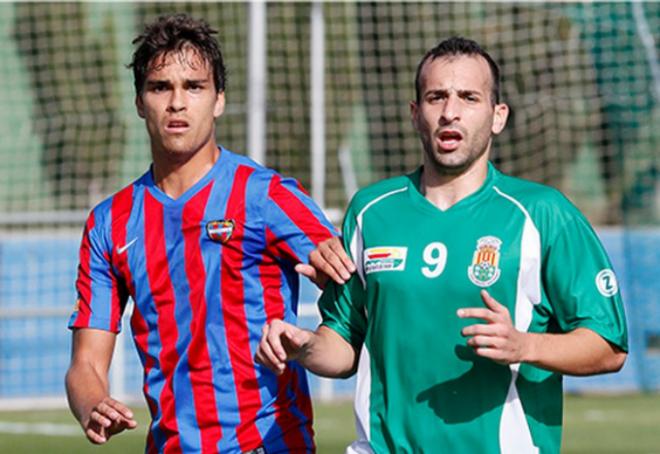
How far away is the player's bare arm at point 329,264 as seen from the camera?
14.4 feet

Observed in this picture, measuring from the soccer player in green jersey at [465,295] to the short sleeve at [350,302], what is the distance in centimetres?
10

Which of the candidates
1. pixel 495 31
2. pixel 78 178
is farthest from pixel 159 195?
pixel 78 178

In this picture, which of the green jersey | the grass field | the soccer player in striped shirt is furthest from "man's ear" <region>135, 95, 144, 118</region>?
the grass field

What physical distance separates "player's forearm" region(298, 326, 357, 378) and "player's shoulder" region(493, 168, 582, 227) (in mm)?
670

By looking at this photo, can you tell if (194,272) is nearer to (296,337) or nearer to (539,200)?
(296,337)

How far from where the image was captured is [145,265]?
16.5ft

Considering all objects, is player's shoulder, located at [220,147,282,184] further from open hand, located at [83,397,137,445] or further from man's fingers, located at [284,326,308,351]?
man's fingers, located at [284,326,308,351]

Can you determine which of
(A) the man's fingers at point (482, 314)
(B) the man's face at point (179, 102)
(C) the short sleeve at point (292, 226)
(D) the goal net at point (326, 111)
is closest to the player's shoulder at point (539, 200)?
(A) the man's fingers at point (482, 314)

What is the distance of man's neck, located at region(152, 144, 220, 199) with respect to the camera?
513 cm

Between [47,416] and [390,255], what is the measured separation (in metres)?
10.7

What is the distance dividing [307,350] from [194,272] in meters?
0.82

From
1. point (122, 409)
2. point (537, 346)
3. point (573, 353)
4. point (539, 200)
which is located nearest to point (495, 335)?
point (537, 346)

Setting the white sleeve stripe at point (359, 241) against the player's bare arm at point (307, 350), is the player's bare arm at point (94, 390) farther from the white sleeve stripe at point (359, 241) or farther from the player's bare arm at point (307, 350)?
the white sleeve stripe at point (359, 241)

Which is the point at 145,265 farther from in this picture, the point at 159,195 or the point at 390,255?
the point at 390,255
